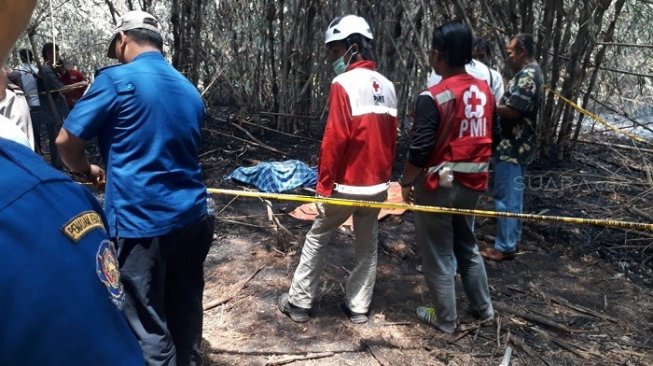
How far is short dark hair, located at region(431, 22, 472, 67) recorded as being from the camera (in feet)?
10.4

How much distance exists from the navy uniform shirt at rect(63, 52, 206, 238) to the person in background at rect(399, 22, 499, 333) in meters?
1.42

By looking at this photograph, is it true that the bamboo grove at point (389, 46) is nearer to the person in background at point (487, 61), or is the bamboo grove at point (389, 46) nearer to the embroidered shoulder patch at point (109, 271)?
the person in background at point (487, 61)

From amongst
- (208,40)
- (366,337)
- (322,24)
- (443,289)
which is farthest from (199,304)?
Result: (208,40)

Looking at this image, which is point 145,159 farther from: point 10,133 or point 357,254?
point 357,254

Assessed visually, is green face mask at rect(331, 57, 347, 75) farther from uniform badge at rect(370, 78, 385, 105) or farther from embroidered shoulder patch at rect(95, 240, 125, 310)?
embroidered shoulder patch at rect(95, 240, 125, 310)

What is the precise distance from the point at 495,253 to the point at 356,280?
1635mm

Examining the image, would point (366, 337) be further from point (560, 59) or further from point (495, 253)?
A: point (560, 59)

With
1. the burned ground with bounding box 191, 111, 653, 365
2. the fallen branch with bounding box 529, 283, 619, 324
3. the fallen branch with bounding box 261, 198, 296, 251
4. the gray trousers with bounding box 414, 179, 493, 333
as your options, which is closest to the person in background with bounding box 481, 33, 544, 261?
the burned ground with bounding box 191, 111, 653, 365

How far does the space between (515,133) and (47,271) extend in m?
4.27

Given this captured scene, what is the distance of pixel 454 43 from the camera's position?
10.5ft

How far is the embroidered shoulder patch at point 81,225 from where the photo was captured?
78 centimetres

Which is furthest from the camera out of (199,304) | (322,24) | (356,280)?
(322,24)

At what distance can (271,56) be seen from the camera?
799 centimetres

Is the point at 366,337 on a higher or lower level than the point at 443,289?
lower
